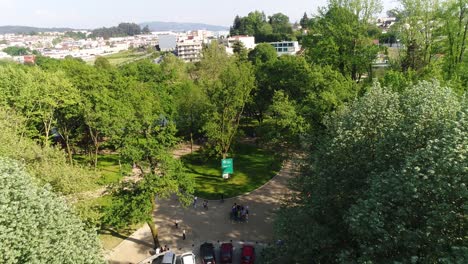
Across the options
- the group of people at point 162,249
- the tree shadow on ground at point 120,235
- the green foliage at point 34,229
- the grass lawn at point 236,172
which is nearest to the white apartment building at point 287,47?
the grass lawn at point 236,172

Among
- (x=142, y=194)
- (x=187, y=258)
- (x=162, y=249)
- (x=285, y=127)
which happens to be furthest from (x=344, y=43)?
(x=162, y=249)

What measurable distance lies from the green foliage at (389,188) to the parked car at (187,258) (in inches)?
323

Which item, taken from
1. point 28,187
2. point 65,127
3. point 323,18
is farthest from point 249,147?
point 28,187

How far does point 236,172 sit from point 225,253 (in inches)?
550

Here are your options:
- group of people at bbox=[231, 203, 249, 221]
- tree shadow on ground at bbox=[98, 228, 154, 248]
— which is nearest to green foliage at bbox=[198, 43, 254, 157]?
group of people at bbox=[231, 203, 249, 221]

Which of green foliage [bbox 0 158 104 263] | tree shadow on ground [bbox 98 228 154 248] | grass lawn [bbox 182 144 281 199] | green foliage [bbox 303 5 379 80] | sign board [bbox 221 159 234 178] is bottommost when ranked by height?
tree shadow on ground [bbox 98 228 154 248]

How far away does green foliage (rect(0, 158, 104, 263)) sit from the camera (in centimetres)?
1280

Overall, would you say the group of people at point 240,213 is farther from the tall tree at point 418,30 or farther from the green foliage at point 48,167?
the tall tree at point 418,30

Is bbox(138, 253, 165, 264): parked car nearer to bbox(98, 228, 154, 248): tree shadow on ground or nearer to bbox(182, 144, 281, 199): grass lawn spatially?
bbox(98, 228, 154, 248): tree shadow on ground

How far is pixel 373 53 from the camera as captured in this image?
111 feet

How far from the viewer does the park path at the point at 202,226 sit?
24.9 m

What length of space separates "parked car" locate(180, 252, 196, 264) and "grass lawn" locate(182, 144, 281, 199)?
9154mm

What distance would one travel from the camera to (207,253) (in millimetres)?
23344

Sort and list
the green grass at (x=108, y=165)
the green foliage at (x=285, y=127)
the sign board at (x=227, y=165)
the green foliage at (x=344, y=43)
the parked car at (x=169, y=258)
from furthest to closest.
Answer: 1. the green grass at (x=108, y=165)
2. the green foliage at (x=344, y=43)
3. the sign board at (x=227, y=165)
4. the green foliage at (x=285, y=127)
5. the parked car at (x=169, y=258)
